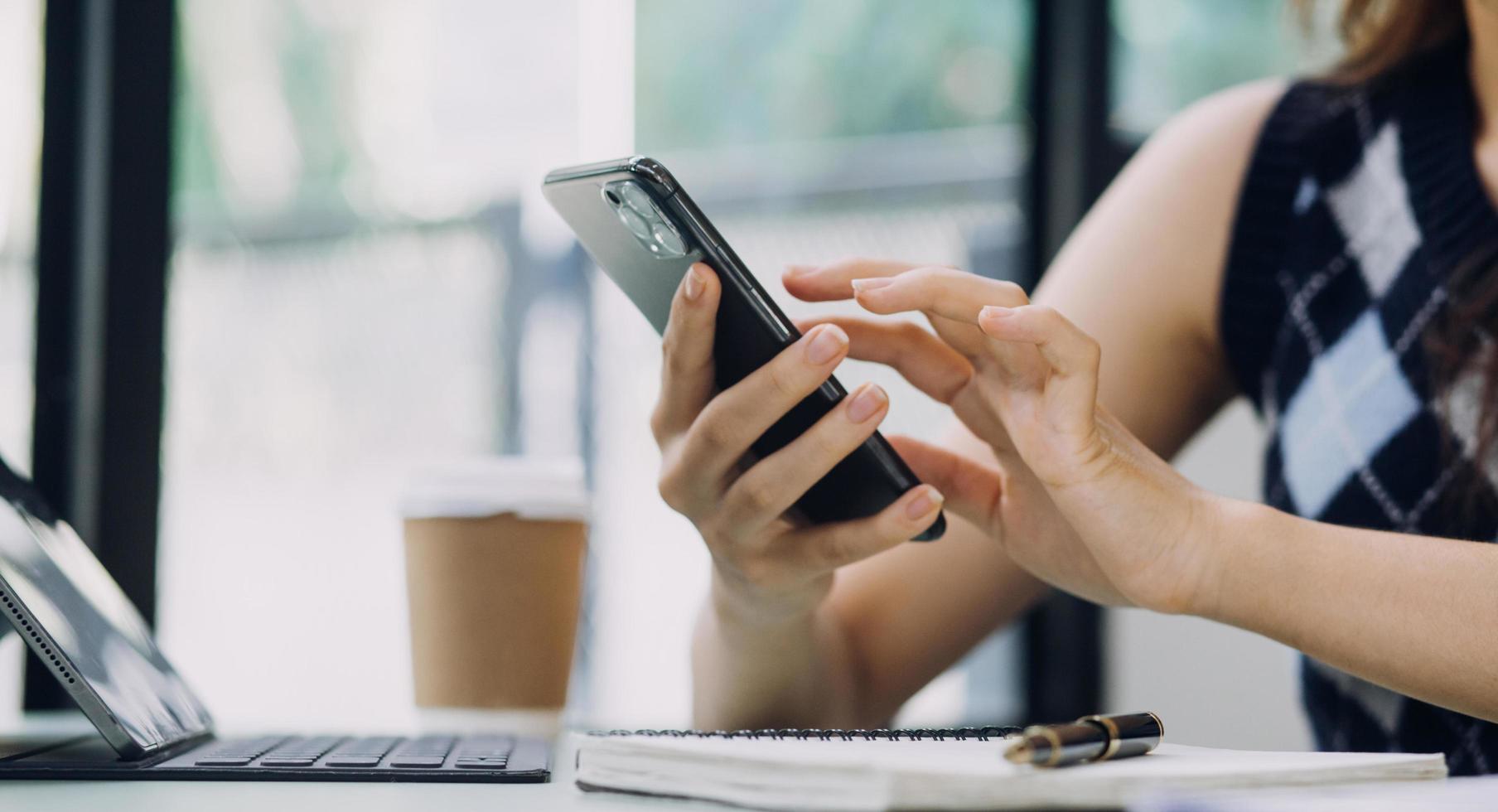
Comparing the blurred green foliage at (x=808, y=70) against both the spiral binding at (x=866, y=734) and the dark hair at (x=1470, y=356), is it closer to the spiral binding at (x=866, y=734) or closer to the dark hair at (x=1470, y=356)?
the dark hair at (x=1470, y=356)

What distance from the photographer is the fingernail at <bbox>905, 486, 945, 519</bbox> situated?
55cm

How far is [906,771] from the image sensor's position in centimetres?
33

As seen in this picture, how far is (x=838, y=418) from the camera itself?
1.72 feet

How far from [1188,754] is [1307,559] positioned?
17 cm

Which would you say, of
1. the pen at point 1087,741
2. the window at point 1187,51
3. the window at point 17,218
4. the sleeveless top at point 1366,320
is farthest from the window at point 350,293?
the pen at point 1087,741

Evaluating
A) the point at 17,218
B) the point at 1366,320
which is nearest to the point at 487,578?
the point at 1366,320

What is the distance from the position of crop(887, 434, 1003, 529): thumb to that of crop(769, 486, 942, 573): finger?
0.30 feet

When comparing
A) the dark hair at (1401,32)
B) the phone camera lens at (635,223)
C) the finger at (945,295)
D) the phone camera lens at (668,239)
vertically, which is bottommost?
the finger at (945,295)

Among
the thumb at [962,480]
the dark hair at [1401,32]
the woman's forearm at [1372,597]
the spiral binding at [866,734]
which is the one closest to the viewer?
the spiral binding at [866,734]

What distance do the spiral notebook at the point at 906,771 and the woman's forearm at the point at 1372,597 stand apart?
0.12 m

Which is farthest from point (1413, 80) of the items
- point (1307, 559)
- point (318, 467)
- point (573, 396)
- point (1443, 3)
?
point (318, 467)

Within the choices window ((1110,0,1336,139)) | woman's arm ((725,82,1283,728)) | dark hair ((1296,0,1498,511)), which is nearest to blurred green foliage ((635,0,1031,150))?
window ((1110,0,1336,139))

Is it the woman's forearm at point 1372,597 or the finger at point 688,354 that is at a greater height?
the finger at point 688,354

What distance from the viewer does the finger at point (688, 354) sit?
0.52 metres
